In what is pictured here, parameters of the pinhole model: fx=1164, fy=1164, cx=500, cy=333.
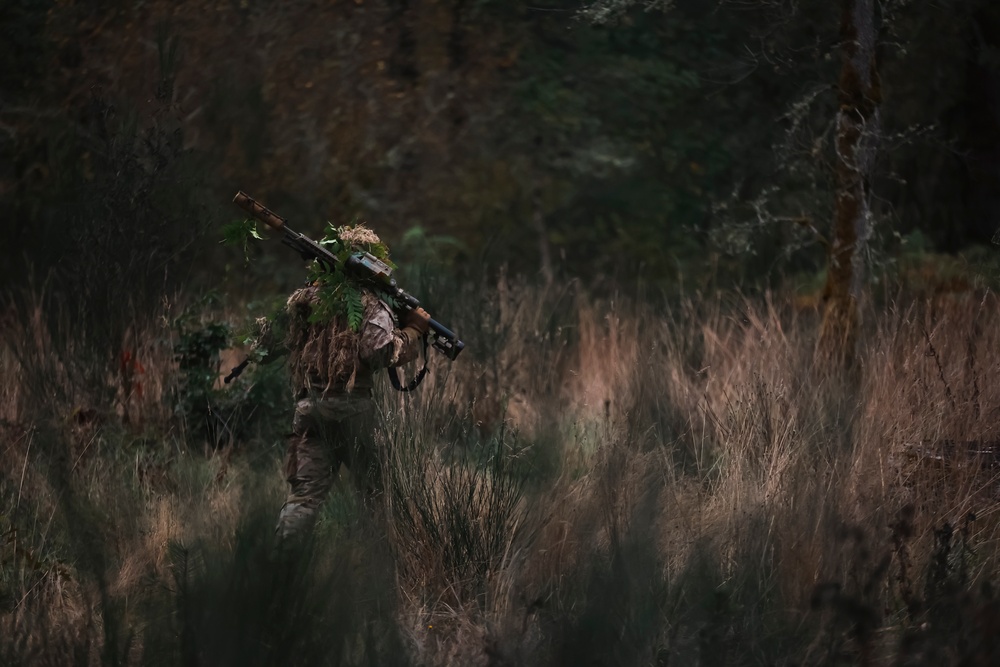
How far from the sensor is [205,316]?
7.79 m

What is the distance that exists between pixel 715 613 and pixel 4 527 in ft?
9.93

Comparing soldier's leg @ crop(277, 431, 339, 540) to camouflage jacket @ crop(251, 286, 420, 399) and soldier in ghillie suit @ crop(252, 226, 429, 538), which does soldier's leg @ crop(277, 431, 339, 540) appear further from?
camouflage jacket @ crop(251, 286, 420, 399)

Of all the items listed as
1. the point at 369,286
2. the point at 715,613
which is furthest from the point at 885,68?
the point at 715,613

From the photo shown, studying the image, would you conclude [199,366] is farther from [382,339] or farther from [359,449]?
[382,339]

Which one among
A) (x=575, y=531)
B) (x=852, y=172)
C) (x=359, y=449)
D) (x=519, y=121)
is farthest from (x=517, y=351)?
(x=519, y=121)

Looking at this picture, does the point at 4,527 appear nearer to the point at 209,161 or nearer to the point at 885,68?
the point at 209,161

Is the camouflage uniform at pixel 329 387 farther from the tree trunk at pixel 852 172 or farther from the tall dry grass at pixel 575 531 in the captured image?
the tree trunk at pixel 852 172

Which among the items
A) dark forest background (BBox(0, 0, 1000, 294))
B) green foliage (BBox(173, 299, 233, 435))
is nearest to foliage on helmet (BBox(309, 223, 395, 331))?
green foliage (BBox(173, 299, 233, 435))

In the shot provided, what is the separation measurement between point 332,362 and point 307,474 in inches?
20.9

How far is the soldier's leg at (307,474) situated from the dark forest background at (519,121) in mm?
6448

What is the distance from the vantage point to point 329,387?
16.9 ft

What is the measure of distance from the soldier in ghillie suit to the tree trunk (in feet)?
9.42

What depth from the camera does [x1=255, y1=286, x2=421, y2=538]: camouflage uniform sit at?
5.03 metres

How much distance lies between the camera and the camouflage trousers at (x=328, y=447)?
5.17m
